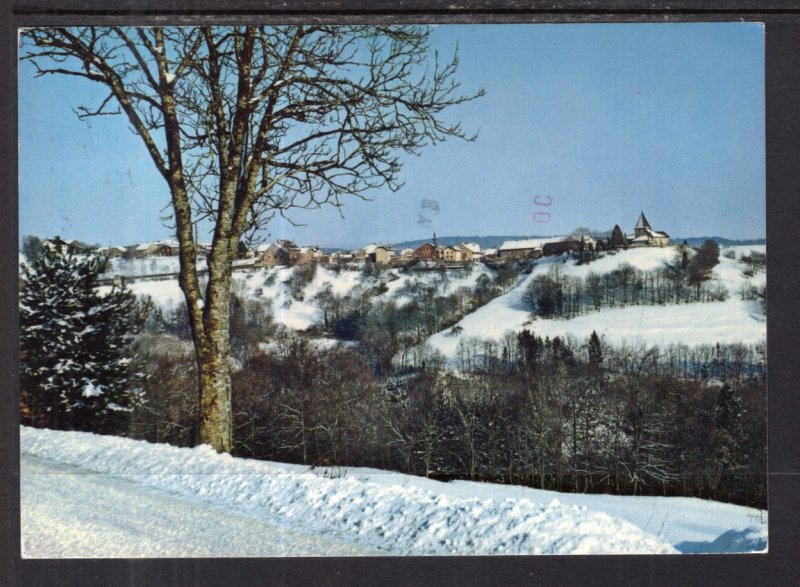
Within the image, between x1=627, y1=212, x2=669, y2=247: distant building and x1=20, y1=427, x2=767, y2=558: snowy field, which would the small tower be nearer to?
x1=627, y1=212, x2=669, y2=247: distant building

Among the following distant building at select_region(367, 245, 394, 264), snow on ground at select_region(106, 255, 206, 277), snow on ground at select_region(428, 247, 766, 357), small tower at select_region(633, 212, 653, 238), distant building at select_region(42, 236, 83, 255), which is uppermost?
small tower at select_region(633, 212, 653, 238)

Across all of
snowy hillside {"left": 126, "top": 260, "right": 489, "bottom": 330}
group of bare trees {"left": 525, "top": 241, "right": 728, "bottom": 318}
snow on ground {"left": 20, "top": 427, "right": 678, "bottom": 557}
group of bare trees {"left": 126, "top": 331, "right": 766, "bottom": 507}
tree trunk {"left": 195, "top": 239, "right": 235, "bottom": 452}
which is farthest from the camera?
tree trunk {"left": 195, "top": 239, "right": 235, "bottom": 452}

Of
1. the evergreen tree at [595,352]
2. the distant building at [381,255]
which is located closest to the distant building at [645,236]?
the evergreen tree at [595,352]

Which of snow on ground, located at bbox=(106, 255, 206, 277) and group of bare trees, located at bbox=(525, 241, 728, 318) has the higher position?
snow on ground, located at bbox=(106, 255, 206, 277)

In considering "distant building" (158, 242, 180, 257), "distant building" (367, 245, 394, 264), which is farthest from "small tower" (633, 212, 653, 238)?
"distant building" (158, 242, 180, 257)

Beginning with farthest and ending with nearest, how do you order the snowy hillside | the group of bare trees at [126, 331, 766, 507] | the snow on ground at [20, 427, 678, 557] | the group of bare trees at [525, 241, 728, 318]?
the snowy hillside < the group of bare trees at [525, 241, 728, 318] < the group of bare trees at [126, 331, 766, 507] < the snow on ground at [20, 427, 678, 557]

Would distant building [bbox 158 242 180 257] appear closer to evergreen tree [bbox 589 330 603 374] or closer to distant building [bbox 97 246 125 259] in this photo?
distant building [bbox 97 246 125 259]

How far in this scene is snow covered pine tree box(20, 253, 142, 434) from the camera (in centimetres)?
761

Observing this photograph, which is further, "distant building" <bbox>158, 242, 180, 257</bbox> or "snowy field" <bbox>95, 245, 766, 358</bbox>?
"distant building" <bbox>158, 242, 180, 257</bbox>

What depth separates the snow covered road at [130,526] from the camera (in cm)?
724

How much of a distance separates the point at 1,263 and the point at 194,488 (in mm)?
2609

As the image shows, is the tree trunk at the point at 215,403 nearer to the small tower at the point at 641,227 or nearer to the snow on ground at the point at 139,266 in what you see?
the snow on ground at the point at 139,266

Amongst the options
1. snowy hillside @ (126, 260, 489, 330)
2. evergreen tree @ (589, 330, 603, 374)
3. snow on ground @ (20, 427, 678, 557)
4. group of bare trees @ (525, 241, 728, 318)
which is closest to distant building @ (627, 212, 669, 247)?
group of bare trees @ (525, 241, 728, 318)

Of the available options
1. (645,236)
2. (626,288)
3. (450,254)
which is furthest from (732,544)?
(450,254)
